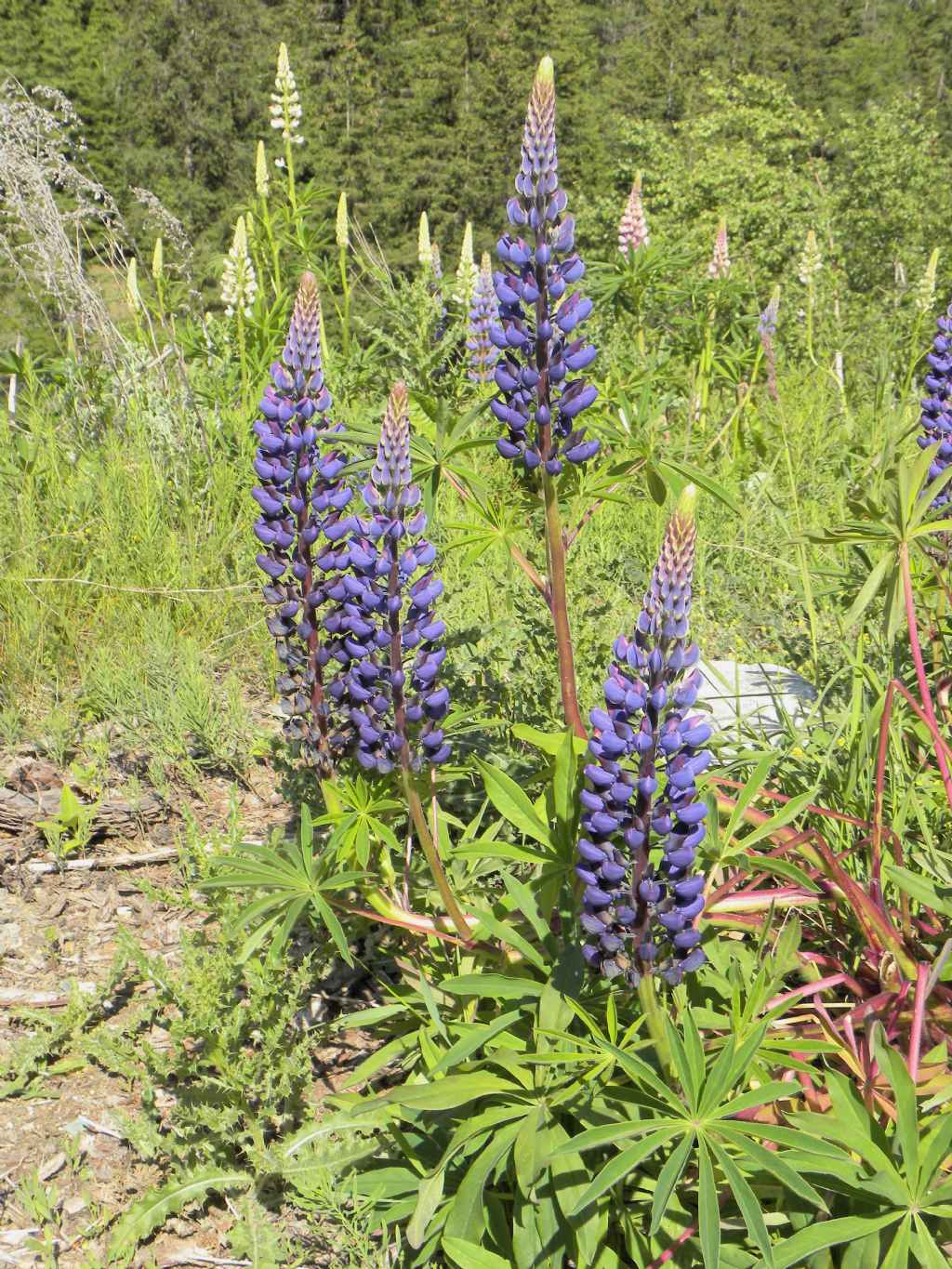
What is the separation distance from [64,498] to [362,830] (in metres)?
2.66

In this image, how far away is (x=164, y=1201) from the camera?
74.8 inches

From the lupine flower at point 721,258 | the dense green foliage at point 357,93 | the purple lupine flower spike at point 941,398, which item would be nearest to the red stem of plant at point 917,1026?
the purple lupine flower spike at point 941,398

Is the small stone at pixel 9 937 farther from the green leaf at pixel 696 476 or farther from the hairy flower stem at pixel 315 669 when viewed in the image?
the green leaf at pixel 696 476

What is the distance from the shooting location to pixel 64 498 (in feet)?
13.1

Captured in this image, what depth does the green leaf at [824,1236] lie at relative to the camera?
1.39 metres

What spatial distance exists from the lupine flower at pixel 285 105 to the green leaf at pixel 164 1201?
16.3 ft

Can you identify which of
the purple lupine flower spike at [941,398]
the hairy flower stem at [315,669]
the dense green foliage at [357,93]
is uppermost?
the dense green foliage at [357,93]

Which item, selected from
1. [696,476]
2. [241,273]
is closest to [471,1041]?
[696,476]

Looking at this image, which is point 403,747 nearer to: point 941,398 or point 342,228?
point 941,398

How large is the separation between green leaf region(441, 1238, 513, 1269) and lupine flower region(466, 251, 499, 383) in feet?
14.4

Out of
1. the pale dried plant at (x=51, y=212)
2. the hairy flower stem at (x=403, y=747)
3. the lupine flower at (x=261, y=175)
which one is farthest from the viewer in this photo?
the lupine flower at (x=261, y=175)

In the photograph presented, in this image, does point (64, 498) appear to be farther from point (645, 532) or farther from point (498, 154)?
point (498, 154)

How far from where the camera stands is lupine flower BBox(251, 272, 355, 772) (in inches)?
79.4

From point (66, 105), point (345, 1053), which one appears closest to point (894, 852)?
point (345, 1053)
